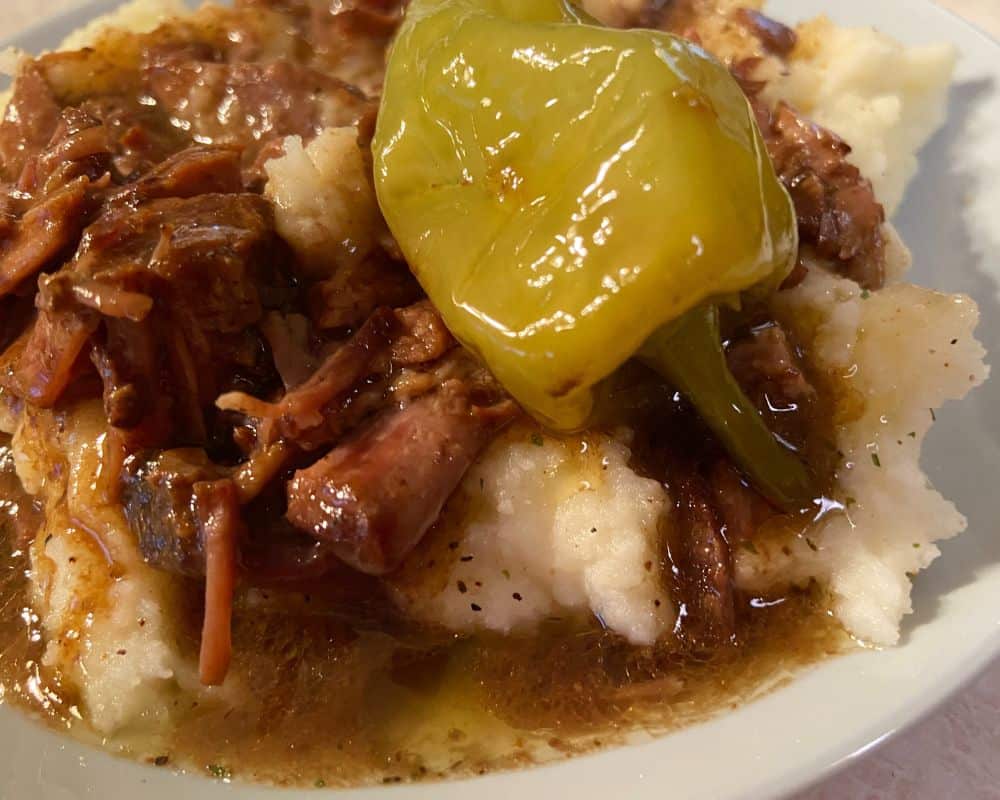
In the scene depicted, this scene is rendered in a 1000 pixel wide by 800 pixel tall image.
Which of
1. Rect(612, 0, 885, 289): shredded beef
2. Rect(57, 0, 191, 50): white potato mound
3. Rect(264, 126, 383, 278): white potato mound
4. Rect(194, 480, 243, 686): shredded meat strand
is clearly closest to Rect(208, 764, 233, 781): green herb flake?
Rect(194, 480, 243, 686): shredded meat strand

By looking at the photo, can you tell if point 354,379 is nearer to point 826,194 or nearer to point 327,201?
point 327,201

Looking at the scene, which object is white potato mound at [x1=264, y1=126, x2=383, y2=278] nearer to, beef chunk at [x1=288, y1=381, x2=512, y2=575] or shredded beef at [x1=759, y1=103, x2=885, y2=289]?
beef chunk at [x1=288, y1=381, x2=512, y2=575]

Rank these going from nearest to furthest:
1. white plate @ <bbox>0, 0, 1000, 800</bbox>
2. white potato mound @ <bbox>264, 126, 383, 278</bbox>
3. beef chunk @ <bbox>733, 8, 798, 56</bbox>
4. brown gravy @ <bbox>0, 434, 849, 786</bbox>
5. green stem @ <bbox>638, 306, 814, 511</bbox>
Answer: white plate @ <bbox>0, 0, 1000, 800</bbox>, green stem @ <bbox>638, 306, 814, 511</bbox>, brown gravy @ <bbox>0, 434, 849, 786</bbox>, white potato mound @ <bbox>264, 126, 383, 278</bbox>, beef chunk @ <bbox>733, 8, 798, 56</bbox>

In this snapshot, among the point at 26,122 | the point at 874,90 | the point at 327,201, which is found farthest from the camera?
the point at 874,90

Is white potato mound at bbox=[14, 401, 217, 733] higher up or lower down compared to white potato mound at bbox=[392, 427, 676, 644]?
lower down

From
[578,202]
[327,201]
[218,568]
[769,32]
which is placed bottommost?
[218,568]

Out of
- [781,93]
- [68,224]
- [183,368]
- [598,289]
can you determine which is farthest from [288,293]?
[781,93]

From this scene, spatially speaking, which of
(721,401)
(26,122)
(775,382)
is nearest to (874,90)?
(775,382)

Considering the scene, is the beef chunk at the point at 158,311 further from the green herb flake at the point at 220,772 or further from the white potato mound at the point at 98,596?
the green herb flake at the point at 220,772
